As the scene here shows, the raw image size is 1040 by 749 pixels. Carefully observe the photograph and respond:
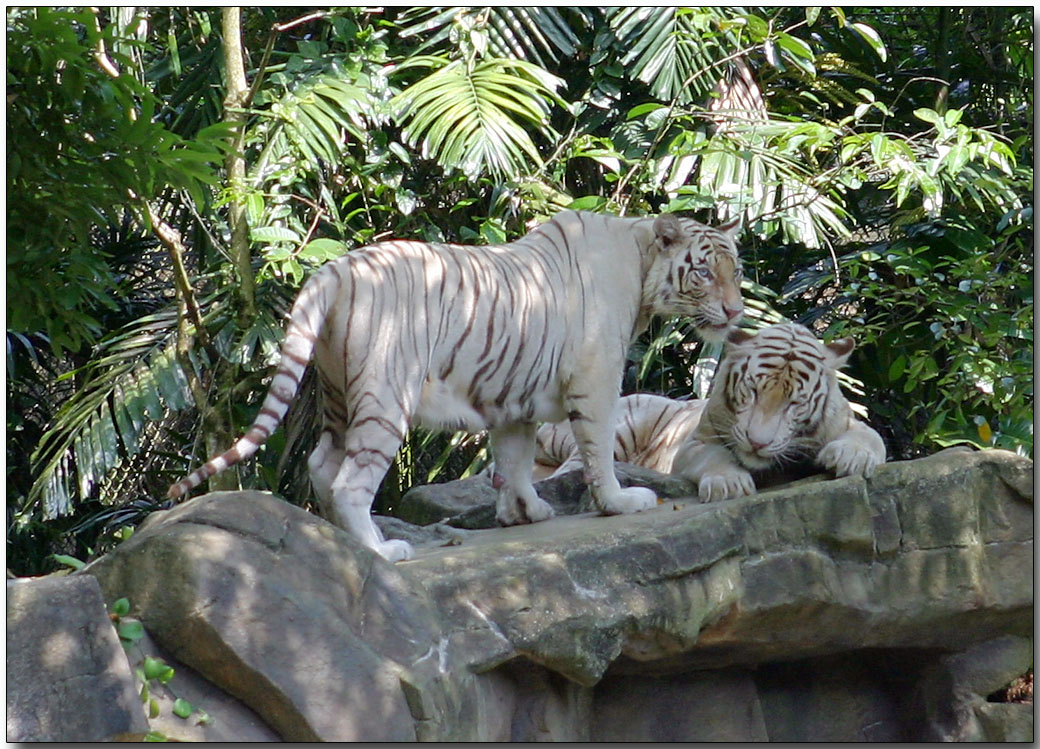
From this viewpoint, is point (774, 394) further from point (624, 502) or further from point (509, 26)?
point (509, 26)

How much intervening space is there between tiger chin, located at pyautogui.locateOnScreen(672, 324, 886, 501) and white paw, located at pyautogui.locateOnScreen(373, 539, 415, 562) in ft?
4.33

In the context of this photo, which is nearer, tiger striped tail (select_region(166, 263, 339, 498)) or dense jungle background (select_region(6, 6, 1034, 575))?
tiger striped tail (select_region(166, 263, 339, 498))

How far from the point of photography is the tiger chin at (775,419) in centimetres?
489

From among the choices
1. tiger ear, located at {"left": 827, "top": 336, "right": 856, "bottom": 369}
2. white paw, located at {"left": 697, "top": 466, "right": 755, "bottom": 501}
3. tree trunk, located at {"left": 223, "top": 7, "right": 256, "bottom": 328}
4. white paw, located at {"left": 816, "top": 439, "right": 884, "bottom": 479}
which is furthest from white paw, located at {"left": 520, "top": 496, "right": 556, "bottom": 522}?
tree trunk, located at {"left": 223, "top": 7, "right": 256, "bottom": 328}

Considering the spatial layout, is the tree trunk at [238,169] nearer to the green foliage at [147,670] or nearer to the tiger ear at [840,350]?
the tiger ear at [840,350]

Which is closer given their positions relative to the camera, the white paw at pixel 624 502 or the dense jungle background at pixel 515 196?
the white paw at pixel 624 502

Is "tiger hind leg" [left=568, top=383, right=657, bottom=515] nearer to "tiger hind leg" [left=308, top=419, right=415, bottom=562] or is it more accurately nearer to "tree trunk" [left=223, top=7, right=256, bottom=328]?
"tiger hind leg" [left=308, top=419, right=415, bottom=562]

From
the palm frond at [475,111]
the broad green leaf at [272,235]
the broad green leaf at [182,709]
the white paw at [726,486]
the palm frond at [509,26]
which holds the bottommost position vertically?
the white paw at [726,486]

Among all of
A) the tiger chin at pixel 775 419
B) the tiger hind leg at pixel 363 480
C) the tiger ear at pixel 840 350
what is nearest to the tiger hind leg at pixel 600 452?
the tiger chin at pixel 775 419

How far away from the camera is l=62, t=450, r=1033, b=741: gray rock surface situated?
128 inches

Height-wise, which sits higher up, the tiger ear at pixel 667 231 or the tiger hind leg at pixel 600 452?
the tiger ear at pixel 667 231

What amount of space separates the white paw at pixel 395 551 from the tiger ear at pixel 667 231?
5.39ft

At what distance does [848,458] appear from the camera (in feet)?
15.9

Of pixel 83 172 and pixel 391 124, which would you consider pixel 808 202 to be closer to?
pixel 391 124
